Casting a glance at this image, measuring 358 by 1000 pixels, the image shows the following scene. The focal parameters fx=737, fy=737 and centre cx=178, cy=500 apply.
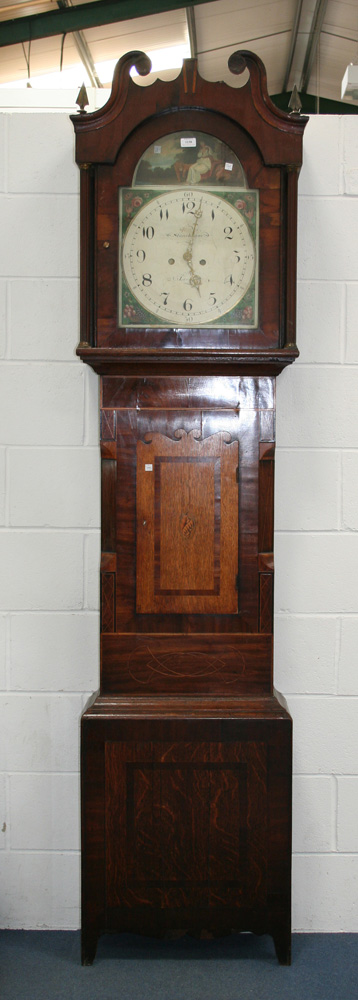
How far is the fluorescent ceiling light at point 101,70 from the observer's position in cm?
382

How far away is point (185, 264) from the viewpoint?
1.60 meters

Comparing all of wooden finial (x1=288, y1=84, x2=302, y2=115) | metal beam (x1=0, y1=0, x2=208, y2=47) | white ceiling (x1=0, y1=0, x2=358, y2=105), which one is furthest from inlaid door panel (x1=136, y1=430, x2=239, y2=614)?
metal beam (x1=0, y1=0, x2=208, y2=47)

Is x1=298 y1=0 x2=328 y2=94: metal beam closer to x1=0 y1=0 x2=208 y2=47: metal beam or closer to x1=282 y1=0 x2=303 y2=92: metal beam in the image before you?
x1=282 y1=0 x2=303 y2=92: metal beam

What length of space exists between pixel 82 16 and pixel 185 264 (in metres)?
2.24

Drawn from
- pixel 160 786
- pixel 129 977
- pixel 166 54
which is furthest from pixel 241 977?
pixel 166 54

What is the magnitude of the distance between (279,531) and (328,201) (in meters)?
0.82

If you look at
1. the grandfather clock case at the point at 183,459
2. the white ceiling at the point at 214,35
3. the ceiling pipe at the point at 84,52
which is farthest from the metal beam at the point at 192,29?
the grandfather clock case at the point at 183,459

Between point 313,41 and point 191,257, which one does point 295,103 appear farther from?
point 313,41

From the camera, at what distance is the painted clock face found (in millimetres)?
1591

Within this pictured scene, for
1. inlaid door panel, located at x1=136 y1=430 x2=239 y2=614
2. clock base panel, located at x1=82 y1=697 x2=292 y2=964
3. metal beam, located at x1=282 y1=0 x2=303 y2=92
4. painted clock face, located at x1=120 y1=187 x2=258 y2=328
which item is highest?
metal beam, located at x1=282 y1=0 x2=303 y2=92

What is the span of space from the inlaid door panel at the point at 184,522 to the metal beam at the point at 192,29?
108 inches

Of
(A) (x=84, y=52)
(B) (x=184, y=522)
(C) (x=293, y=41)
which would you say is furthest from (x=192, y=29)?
(B) (x=184, y=522)

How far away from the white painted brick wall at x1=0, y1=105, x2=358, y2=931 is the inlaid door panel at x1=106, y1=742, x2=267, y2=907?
0.27 metres

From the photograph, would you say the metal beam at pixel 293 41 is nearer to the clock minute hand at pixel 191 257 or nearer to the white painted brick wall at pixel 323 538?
the white painted brick wall at pixel 323 538
